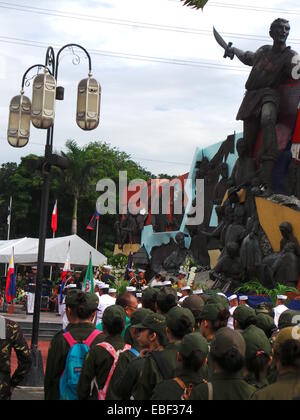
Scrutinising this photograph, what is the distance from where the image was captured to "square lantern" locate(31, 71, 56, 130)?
1332 centimetres

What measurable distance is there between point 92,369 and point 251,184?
18.0 meters

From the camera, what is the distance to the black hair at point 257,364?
548cm

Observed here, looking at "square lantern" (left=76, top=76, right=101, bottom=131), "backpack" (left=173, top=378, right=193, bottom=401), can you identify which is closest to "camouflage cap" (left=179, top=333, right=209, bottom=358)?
"backpack" (left=173, top=378, right=193, bottom=401)

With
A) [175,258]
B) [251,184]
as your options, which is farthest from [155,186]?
[251,184]

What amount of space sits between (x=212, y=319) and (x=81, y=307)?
1123 mm

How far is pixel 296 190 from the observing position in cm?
2302

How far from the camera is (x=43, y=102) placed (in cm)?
1337

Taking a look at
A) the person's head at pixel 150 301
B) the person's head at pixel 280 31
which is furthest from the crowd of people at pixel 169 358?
the person's head at pixel 280 31

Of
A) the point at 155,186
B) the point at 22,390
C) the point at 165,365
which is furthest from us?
the point at 155,186

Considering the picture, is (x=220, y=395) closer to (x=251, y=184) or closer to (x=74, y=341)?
(x=74, y=341)

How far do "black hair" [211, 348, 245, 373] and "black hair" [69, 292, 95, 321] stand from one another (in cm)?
211

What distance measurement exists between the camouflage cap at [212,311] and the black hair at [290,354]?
225cm

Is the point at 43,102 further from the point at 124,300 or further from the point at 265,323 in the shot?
the point at 265,323

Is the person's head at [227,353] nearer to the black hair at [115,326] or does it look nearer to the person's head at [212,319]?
the black hair at [115,326]
